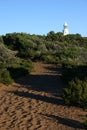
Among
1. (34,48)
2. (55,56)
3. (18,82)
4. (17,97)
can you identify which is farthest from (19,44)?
(17,97)

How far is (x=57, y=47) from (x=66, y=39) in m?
16.4

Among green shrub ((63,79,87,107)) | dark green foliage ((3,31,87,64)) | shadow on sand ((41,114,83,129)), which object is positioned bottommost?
shadow on sand ((41,114,83,129))

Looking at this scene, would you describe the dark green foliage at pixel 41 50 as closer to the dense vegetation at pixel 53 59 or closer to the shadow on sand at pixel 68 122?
the dense vegetation at pixel 53 59

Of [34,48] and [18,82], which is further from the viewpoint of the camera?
[34,48]

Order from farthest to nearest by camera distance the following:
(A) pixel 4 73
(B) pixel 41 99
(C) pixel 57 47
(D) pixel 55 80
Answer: (C) pixel 57 47 → (D) pixel 55 80 → (A) pixel 4 73 → (B) pixel 41 99

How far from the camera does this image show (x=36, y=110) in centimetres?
1371

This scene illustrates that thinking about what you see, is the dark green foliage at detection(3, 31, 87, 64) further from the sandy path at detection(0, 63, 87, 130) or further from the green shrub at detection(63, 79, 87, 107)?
the green shrub at detection(63, 79, 87, 107)

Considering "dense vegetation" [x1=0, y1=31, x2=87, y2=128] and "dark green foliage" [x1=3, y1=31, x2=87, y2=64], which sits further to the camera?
"dark green foliage" [x1=3, y1=31, x2=87, y2=64]

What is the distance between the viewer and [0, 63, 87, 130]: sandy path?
11.7 m

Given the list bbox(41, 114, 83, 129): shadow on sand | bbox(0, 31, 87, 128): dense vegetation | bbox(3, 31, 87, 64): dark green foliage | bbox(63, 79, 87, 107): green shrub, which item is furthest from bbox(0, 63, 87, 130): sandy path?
bbox(3, 31, 87, 64): dark green foliage

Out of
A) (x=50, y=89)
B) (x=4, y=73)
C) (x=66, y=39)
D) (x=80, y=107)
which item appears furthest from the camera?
(x=66, y=39)

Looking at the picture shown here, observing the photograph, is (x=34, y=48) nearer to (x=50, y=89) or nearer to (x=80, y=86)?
(x=50, y=89)

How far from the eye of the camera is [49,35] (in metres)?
63.3

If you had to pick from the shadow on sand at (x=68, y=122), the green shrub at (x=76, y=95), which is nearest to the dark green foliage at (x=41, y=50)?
the green shrub at (x=76, y=95)
